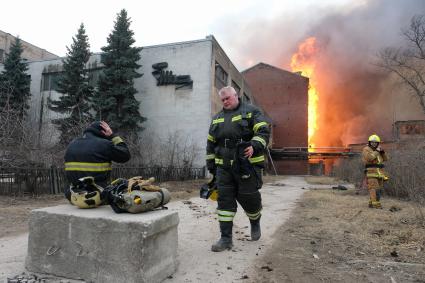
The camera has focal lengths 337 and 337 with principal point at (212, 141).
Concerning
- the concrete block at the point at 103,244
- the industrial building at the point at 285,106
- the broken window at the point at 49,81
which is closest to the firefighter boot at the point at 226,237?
the concrete block at the point at 103,244

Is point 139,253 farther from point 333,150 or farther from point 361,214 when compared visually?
point 333,150

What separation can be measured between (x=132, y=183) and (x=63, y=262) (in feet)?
3.07

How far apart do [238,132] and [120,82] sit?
54.7 feet

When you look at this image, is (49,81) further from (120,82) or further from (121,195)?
(121,195)

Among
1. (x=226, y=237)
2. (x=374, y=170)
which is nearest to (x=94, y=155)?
(x=226, y=237)

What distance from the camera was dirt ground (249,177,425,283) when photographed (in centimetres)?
331

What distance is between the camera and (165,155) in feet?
63.7

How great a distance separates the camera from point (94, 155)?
3.61 m

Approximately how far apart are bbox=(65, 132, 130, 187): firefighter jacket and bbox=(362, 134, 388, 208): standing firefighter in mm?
6282

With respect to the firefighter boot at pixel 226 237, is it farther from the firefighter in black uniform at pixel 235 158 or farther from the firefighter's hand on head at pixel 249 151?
the firefighter's hand on head at pixel 249 151

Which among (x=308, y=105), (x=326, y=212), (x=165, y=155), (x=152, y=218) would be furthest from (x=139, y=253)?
(x=308, y=105)

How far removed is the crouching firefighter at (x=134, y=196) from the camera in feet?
10.2

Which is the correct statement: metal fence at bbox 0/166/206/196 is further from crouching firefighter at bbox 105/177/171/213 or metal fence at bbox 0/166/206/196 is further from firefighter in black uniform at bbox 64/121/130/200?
crouching firefighter at bbox 105/177/171/213

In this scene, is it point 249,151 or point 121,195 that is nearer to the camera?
point 121,195
